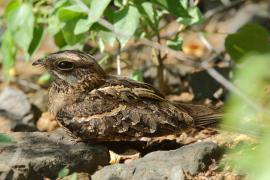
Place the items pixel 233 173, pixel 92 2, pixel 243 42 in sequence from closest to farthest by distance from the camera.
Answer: pixel 233 173 < pixel 92 2 < pixel 243 42

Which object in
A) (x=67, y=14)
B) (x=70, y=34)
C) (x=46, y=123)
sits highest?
(x=67, y=14)

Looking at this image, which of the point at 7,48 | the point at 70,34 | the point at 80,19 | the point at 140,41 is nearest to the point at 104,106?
the point at 80,19

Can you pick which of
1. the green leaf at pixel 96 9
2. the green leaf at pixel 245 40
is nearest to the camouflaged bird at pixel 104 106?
the green leaf at pixel 96 9

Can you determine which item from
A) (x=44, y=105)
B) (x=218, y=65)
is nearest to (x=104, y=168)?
(x=44, y=105)

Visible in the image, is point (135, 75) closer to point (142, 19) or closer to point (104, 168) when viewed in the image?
point (142, 19)

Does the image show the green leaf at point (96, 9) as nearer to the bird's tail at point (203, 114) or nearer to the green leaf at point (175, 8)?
the green leaf at point (175, 8)

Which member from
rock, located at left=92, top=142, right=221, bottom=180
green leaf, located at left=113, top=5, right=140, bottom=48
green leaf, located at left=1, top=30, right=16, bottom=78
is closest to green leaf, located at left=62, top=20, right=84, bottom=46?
green leaf, located at left=113, top=5, right=140, bottom=48

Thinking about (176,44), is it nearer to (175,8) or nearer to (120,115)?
(175,8)
